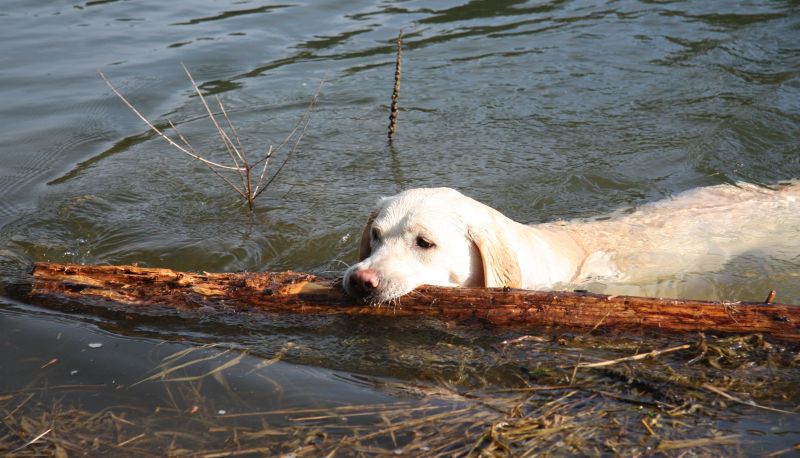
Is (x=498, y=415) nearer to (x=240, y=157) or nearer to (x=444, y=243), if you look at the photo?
(x=444, y=243)

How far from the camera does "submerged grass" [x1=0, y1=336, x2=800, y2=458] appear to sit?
358 cm

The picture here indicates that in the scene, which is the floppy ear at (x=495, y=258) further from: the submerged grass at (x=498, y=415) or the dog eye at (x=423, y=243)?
the submerged grass at (x=498, y=415)

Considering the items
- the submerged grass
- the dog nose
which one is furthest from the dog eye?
the submerged grass

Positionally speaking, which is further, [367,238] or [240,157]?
[240,157]

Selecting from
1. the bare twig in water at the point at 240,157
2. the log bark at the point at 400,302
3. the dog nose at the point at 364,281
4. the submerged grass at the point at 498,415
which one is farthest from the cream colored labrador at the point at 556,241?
the bare twig in water at the point at 240,157

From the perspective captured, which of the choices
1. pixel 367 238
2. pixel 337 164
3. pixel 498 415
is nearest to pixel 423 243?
pixel 367 238

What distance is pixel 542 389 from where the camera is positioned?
405 cm

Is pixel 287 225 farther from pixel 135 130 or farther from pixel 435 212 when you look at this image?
pixel 135 130

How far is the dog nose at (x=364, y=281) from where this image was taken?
180 inches

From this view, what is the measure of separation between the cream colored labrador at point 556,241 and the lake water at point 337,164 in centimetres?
26

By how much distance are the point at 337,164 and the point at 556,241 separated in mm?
3164

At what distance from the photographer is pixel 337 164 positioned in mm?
8367

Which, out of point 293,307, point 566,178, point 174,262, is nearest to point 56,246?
point 174,262

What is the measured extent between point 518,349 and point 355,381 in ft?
2.74
